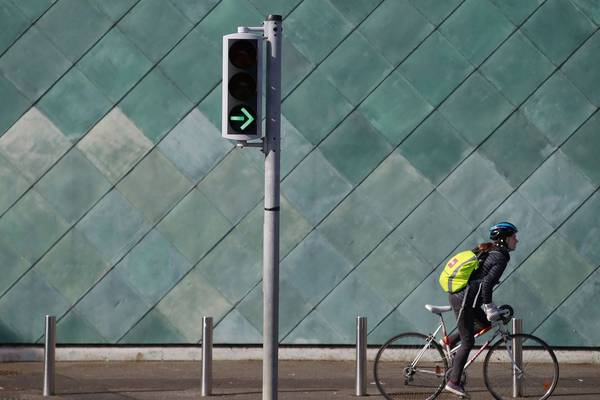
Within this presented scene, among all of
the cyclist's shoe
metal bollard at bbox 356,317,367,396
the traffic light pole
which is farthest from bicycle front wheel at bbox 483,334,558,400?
the traffic light pole

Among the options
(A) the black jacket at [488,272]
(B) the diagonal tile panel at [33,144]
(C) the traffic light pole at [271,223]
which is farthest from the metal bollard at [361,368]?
(B) the diagonal tile panel at [33,144]

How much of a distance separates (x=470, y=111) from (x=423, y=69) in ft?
2.82

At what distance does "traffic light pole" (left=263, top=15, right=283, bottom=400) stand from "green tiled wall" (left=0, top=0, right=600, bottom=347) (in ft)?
18.3

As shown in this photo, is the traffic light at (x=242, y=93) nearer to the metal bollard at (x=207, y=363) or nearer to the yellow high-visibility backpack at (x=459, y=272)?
the yellow high-visibility backpack at (x=459, y=272)

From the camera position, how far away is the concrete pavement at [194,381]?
45.2 ft

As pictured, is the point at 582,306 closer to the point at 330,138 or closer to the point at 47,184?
the point at 330,138

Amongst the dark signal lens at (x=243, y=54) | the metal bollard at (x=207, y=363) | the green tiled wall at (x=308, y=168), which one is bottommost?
the metal bollard at (x=207, y=363)

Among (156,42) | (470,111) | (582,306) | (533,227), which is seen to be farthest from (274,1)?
(582,306)

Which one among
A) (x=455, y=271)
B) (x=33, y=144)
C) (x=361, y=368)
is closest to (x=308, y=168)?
(x=33, y=144)

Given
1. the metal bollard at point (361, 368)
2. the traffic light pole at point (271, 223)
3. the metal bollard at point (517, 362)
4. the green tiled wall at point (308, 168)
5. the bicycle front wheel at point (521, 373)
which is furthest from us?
the green tiled wall at point (308, 168)

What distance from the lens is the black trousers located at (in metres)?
12.9

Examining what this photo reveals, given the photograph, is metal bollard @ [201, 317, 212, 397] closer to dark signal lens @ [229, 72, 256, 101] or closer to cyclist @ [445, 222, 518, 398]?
cyclist @ [445, 222, 518, 398]

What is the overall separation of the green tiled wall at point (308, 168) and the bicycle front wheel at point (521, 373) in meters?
3.82

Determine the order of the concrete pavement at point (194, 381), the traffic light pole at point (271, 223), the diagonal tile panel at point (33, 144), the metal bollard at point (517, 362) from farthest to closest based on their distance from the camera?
the diagonal tile panel at point (33, 144) < the concrete pavement at point (194, 381) < the metal bollard at point (517, 362) < the traffic light pole at point (271, 223)
